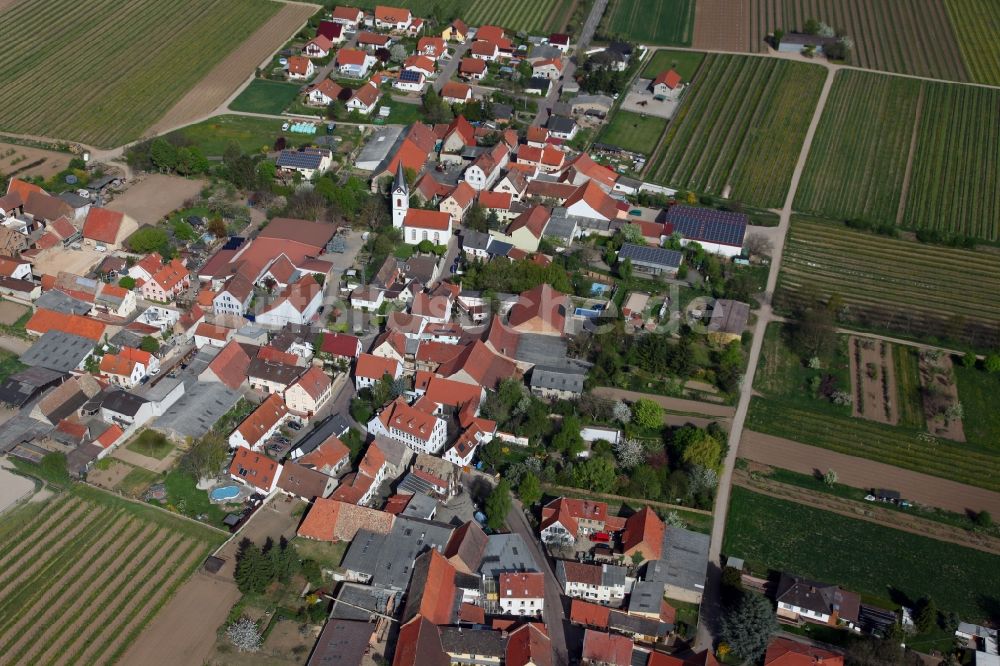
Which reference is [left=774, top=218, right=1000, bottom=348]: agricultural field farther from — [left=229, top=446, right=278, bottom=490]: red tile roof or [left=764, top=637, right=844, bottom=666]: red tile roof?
[left=229, top=446, right=278, bottom=490]: red tile roof

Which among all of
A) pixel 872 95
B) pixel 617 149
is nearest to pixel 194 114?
pixel 617 149

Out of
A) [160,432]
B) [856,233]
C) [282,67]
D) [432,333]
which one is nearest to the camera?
[160,432]

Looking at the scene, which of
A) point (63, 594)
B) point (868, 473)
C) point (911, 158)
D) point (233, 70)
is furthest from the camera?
point (233, 70)

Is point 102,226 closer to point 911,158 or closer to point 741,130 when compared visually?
point 741,130

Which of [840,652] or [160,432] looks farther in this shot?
[160,432]

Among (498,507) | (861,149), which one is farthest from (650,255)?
(861,149)

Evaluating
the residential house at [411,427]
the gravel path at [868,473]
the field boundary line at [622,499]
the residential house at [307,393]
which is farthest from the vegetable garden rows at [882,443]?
the residential house at [307,393]

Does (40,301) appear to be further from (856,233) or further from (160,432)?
(856,233)
